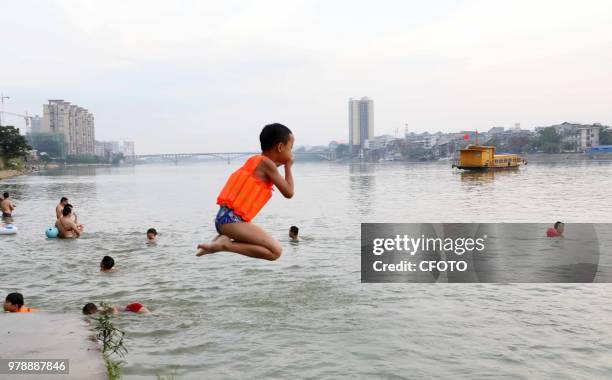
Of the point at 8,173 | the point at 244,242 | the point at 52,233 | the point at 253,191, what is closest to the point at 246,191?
the point at 253,191

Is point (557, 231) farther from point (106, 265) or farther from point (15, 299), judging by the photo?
point (15, 299)

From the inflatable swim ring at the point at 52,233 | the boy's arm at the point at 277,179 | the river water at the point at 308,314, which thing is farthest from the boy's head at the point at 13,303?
the inflatable swim ring at the point at 52,233

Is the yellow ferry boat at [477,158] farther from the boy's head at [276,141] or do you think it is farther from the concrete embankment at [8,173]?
the boy's head at [276,141]

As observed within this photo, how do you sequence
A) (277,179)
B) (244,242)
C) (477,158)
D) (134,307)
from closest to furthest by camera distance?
(277,179), (244,242), (134,307), (477,158)

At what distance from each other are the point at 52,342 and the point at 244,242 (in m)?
5.86

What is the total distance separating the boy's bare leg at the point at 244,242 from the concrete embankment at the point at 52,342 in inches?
138

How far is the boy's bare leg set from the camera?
662cm

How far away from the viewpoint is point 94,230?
110 feet

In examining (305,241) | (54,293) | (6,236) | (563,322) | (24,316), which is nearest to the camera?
(24,316)

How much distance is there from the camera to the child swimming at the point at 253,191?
21.2 feet

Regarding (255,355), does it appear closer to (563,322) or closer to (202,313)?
(202,313)

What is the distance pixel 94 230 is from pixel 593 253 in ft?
86.4

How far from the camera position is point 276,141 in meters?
6.53

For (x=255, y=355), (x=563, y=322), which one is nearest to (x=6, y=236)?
(x=255, y=355)
